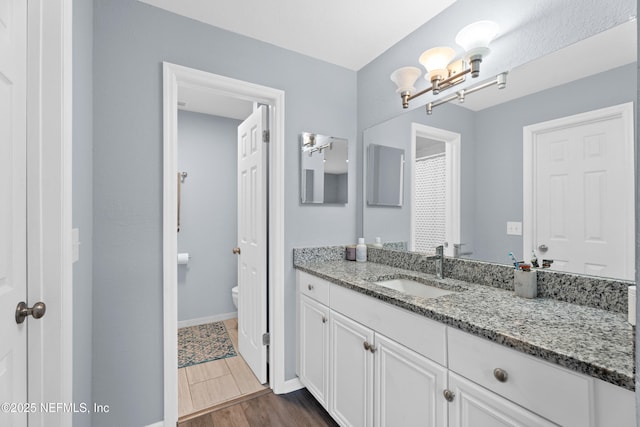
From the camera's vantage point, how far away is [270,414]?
1759 mm

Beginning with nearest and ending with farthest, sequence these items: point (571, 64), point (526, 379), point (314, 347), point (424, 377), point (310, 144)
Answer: point (526, 379)
point (424, 377)
point (571, 64)
point (314, 347)
point (310, 144)

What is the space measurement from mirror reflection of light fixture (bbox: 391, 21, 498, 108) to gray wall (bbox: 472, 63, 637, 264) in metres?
0.25

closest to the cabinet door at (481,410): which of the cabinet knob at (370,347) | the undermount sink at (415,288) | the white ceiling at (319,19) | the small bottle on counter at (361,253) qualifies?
the cabinet knob at (370,347)

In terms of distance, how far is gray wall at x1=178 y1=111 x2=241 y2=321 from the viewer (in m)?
3.18

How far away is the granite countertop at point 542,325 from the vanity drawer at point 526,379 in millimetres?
31

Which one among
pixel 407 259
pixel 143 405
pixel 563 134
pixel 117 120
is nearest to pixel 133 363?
pixel 143 405

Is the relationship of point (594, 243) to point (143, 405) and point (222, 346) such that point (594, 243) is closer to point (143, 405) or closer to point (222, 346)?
point (143, 405)

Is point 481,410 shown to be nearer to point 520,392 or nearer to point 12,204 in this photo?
point 520,392

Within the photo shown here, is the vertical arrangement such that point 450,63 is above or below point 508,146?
above

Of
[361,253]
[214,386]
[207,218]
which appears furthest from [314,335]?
[207,218]

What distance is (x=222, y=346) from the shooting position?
8.75 ft

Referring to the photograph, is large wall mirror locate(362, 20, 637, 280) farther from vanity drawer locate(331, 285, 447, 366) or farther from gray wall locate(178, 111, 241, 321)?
gray wall locate(178, 111, 241, 321)

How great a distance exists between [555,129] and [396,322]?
3.52ft

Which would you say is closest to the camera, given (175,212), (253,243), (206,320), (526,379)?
(526,379)
